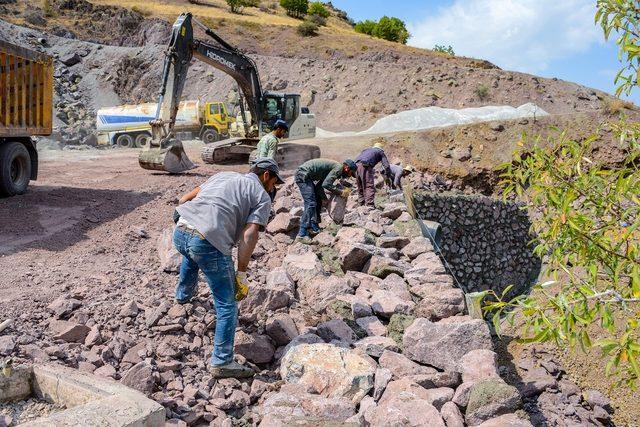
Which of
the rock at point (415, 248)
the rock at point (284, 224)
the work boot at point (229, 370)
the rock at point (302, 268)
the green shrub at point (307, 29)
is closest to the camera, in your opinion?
the work boot at point (229, 370)

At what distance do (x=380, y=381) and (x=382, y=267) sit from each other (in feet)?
10.6

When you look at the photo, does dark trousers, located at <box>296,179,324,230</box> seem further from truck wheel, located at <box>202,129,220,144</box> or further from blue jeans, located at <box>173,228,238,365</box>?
truck wheel, located at <box>202,129,220,144</box>

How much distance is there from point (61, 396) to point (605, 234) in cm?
360

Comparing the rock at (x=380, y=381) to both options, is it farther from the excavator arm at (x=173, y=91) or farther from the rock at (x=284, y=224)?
the excavator arm at (x=173, y=91)

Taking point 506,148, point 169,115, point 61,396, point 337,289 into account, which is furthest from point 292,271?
point 506,148

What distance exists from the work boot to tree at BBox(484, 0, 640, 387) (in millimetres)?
2106

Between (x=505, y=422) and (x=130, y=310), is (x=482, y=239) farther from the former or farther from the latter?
(x=130, y=310)

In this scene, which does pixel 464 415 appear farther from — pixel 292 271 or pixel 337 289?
pixel 292 271

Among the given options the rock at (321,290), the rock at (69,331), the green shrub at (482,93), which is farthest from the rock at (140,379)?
the green shrub at (482,93)

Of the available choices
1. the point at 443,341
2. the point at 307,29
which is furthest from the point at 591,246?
the point at 307,29

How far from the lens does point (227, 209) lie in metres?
4.48

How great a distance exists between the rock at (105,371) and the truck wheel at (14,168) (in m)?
6.72

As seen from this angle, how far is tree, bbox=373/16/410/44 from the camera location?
51.6 m

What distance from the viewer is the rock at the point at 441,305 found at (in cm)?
663
